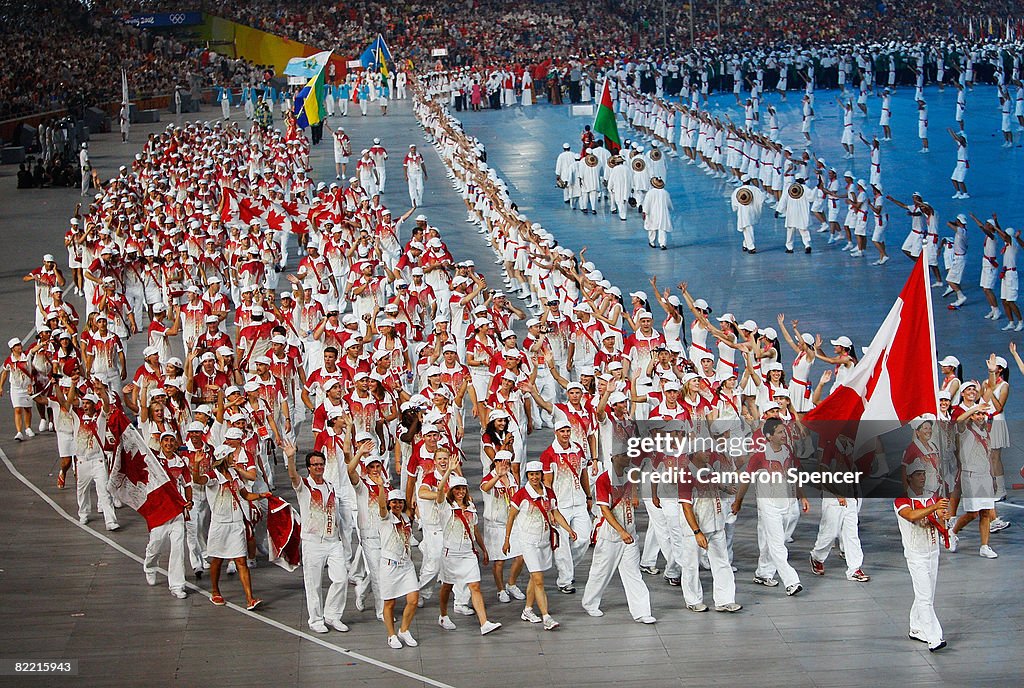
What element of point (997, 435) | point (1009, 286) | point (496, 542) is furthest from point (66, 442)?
point (1009, 286)

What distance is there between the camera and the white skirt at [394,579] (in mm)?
11375

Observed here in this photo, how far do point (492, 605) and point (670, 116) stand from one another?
31.9 metres

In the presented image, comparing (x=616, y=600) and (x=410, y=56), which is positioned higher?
(x=410, y=56)

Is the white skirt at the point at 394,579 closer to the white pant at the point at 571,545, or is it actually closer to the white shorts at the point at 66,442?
the white pant at the point at 571,545

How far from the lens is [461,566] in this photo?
11594mm

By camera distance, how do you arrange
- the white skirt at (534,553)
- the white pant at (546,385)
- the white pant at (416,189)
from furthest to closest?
the white pant at (416,189) → the white pant at (546,385) → the white skirt at (534,553)

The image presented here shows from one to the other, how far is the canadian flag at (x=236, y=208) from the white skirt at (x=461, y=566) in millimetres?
17469

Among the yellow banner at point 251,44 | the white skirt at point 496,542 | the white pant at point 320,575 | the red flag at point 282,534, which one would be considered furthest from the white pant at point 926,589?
the yellow banner at point 251,44

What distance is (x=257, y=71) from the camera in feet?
203

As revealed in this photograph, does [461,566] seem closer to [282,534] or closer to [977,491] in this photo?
[282,534]

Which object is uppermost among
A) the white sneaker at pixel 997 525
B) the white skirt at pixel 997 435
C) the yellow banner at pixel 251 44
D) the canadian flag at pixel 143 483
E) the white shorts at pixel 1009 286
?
the yellow banner at pixel 251 44

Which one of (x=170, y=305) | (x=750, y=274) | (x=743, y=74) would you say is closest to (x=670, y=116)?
(x=743, y=74)

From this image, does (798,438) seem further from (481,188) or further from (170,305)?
(481,188)

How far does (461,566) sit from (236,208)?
18.7 m
